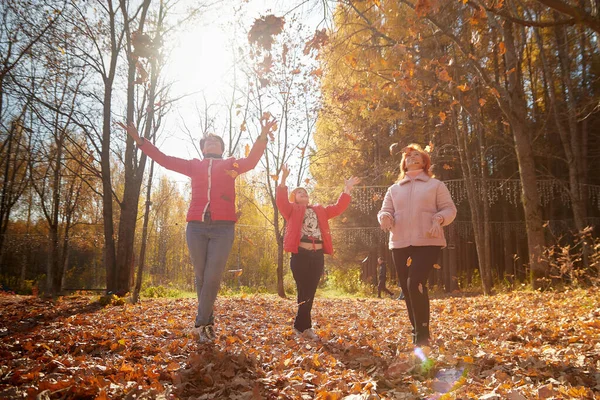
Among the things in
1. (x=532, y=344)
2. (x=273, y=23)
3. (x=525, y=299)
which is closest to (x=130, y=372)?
(x=532, y=344)

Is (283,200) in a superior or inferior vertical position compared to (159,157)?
inferior

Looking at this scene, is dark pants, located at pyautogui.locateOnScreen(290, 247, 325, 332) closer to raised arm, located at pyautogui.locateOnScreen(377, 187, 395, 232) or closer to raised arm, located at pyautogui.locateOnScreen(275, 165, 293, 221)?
raised arm, located at pyautogui.locateOnScreen(275, 165, 293, 221)

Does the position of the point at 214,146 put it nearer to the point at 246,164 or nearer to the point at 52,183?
the point at 246,164

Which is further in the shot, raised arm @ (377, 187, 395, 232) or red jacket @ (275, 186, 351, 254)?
red jacket @ (275, 186, 351, 254)

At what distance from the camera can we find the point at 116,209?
76.3ft

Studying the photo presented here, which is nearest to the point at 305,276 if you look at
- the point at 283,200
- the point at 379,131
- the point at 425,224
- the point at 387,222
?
the point at 283,200

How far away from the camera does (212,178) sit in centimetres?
427

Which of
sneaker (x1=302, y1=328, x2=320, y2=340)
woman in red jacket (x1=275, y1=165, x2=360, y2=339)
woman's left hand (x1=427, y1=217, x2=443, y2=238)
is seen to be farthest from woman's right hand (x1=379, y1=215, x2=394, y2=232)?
sneaker (x1=302, y1=328, x2=320, y2=340)

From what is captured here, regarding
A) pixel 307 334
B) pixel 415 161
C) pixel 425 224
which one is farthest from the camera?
pixel 307 334

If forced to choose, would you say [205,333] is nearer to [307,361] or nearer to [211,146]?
[307,361]

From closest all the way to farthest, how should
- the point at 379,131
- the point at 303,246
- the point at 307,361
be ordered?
the point at 307,361, the point at 303,246, the point at 379,131

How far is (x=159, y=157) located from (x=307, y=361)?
256 centimetres

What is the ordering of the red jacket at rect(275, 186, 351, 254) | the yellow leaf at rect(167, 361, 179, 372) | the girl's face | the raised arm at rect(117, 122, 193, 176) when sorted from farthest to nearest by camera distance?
the girl's face < the red jacket at rect(275, 186, 351, 254) < the raised arm at rect(117, 122, 193, 176) < the yellow leaf at rect(167, 361, 179, 372)

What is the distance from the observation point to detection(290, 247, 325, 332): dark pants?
4711mm
